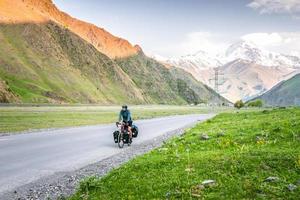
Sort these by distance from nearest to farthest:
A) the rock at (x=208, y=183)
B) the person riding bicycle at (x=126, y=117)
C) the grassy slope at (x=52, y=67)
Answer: the rock at (x=208, y=183) < the person riding bicycle at (x=126, y=117) < the grassy slope at (x=52, y=67)

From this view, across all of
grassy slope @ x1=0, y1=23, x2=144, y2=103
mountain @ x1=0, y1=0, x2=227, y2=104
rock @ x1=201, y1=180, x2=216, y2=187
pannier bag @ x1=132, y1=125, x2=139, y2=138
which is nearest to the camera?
rock @ x1=201, y1=180, x2=216, y2=187

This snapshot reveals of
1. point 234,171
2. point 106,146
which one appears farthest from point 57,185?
point 106,146

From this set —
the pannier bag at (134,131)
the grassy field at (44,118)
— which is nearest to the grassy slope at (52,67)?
the grassy field at (44,118)

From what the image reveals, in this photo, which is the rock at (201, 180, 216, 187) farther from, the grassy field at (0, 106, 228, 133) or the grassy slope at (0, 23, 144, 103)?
the grassy slope at (0, 23, 144, 103)

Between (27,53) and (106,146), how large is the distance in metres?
150

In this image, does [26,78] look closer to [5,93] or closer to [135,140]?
[5,93]

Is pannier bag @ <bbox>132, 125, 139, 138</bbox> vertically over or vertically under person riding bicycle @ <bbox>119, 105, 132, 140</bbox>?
under

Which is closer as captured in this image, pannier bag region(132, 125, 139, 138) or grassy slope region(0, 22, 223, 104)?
pannier bag region(132, 125, 139, 138)

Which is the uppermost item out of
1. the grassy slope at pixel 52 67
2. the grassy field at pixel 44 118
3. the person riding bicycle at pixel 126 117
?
the grassy slope at pixel 52 67

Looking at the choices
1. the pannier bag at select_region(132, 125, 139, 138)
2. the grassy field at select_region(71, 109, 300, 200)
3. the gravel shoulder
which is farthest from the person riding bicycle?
the grassy field at select_region(71, 109, 300, 200)

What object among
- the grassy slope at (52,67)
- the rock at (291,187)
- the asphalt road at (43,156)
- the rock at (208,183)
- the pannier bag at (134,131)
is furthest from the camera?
the grassy slope at (52,67)

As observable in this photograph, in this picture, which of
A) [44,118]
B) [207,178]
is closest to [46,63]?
[44,118]

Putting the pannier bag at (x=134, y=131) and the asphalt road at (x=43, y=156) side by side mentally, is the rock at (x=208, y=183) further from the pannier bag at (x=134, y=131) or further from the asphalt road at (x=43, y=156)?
the pannier bag at (x=134, y=131)

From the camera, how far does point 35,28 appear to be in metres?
179
